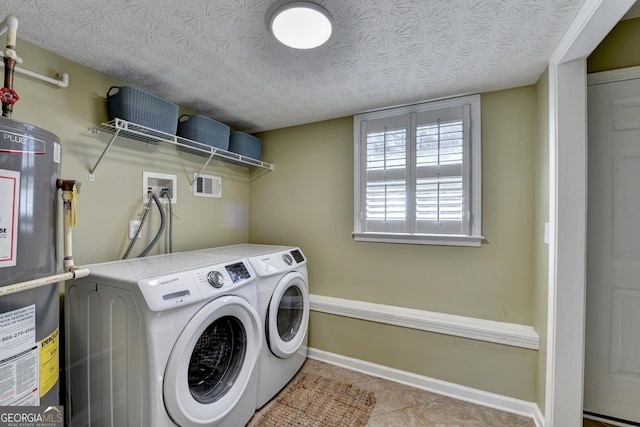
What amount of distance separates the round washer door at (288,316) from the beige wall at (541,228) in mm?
1543

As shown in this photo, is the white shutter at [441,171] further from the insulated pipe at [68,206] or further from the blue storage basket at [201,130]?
the insulated pipe at [68,206]

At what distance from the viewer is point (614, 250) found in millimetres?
1562

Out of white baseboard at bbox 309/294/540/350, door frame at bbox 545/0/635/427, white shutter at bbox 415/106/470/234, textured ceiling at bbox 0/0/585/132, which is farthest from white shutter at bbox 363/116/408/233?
door frame at bbox 545/0/635/427

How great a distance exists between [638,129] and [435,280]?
1.43 metres

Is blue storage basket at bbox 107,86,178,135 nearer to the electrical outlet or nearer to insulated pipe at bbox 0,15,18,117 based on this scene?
A: insulated pipe at bbox 0,15,18,117

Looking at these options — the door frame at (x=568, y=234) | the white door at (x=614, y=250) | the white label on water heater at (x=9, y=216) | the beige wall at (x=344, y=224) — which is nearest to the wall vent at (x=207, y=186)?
the beige wall at (x=344, y=224)

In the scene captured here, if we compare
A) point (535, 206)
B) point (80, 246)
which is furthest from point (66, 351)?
point (535, 206)

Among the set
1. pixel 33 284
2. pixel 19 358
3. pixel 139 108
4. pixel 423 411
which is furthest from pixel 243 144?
pixel 423 411

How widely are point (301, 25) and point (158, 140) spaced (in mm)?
1261

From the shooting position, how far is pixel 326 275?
2459 millimetres

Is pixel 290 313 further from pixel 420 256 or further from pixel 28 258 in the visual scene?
pixel 28 258

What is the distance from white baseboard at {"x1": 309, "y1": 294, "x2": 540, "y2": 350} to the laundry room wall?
1347mm

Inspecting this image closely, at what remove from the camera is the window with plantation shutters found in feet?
6.30

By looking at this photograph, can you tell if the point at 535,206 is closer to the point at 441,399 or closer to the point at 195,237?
the point at 441,399
